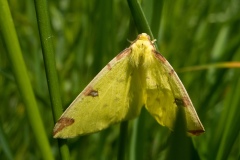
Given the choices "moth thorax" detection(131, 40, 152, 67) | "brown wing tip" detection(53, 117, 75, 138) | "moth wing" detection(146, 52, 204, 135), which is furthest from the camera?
"moth thorax" detection(131, 40, 152, 67)

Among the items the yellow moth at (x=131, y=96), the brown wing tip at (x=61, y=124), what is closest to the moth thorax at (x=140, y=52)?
the yellow moth at (x=131, y=96)

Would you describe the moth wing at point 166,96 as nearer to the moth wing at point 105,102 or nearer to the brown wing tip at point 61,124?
the moth wing at point 105,102

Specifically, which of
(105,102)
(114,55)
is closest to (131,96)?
(105,102)

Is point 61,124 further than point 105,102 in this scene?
No

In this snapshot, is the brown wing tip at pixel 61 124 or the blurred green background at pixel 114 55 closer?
the brown wing tip at pixel 61 124

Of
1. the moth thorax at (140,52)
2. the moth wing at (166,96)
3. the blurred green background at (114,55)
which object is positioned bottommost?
the blurred green background at (114,55)

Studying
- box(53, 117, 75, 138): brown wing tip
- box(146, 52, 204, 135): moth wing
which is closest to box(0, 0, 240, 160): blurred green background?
box(146, 52, 204, 135): moth wing

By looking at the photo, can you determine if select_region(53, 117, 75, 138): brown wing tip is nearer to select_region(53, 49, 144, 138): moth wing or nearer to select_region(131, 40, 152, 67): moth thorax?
select_region(53, 49, 144, 138): moth wing

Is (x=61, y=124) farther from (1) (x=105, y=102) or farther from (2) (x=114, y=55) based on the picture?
(2) (x=114, y=55)
